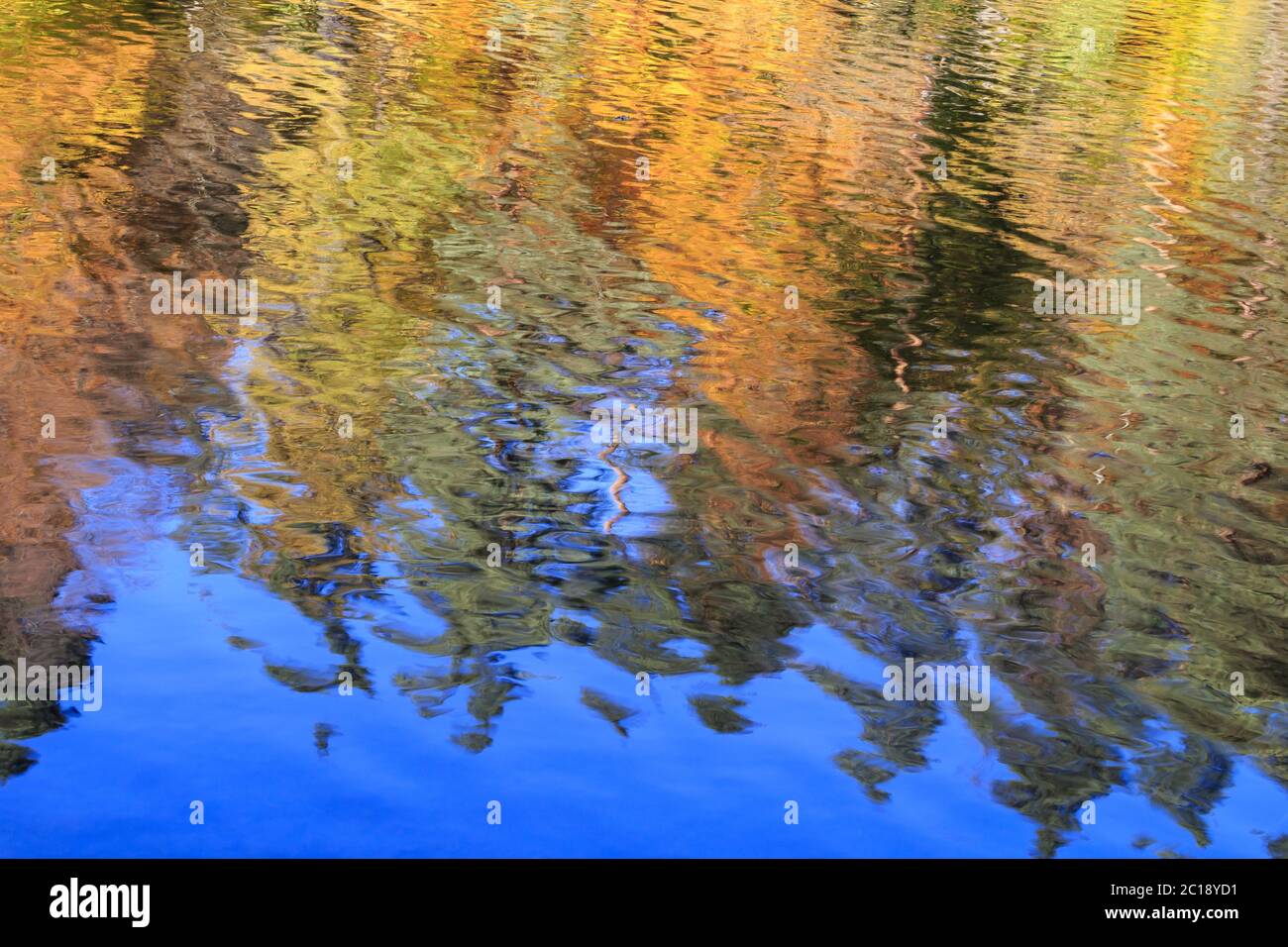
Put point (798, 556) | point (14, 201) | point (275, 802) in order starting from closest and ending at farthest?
point (275, 802) → point (798, 556) → point (14, 201)

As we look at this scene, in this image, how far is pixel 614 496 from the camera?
333 inches

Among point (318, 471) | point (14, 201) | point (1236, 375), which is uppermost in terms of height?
point (14, 201)

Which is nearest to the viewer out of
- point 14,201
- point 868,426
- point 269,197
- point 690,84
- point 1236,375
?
point 868,426

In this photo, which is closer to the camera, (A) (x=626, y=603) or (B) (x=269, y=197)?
(A) (x=626, y=603)

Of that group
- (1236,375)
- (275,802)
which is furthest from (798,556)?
(1236,375)

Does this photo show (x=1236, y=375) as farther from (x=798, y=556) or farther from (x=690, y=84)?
Result: (x=690, y=84)

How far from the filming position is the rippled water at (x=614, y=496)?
19.6 ft

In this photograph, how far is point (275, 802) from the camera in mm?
5664

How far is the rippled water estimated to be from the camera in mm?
5977

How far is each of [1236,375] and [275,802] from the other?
8746 millimetres

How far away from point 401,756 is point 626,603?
1653 millimetres

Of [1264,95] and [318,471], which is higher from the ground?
[1264,95]

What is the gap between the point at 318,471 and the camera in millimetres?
8359

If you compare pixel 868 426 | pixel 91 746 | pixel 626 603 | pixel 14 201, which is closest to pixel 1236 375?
pixel 868 426
